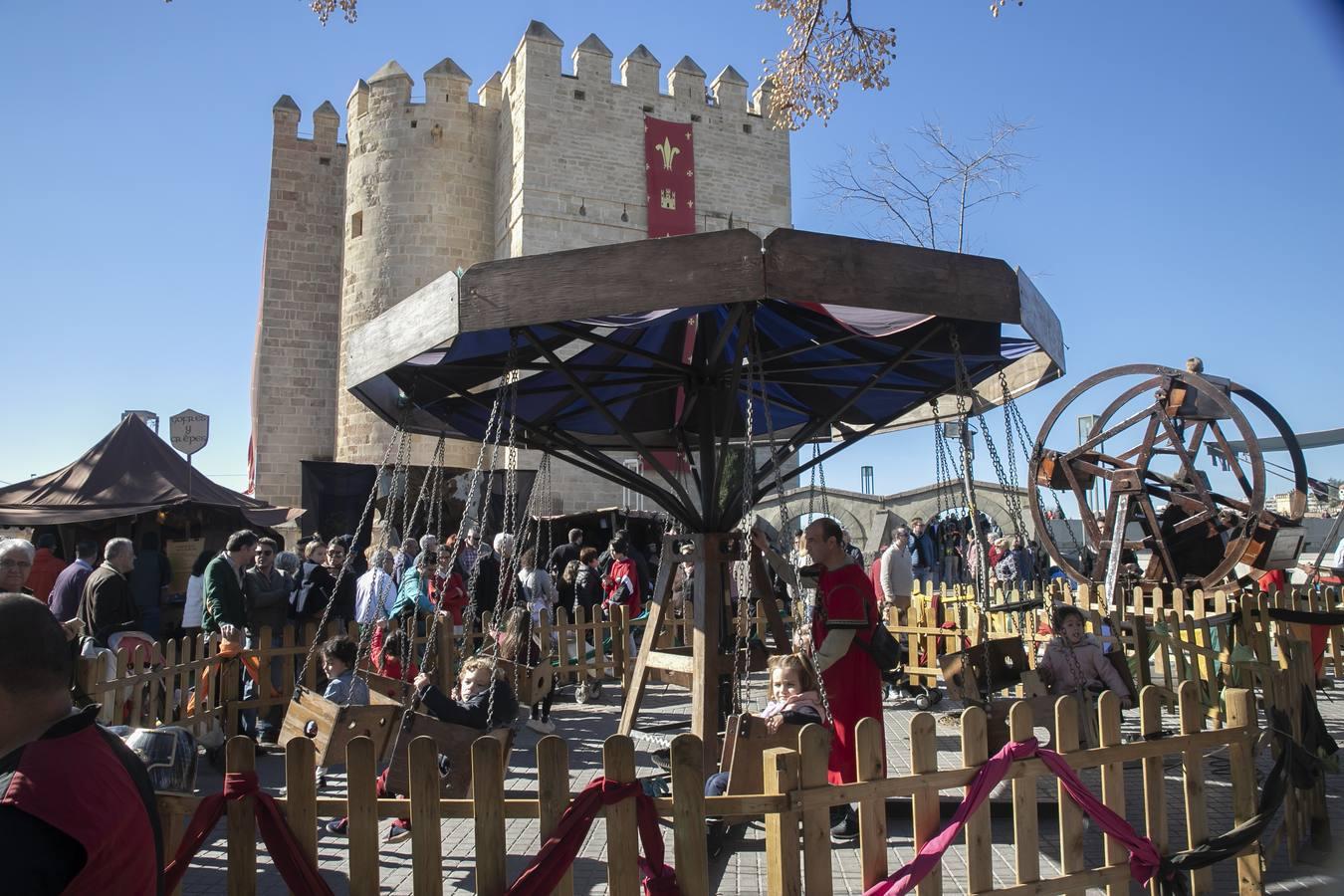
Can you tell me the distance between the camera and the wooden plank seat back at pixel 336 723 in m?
4.29

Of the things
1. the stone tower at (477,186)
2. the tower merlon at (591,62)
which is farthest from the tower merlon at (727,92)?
the tower merlon at (591,62)

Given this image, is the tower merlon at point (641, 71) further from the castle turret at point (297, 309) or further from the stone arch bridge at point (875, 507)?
the stone arch bridge at point (875, 507)

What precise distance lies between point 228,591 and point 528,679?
7.51 ft

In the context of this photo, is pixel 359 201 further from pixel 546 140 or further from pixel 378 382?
pixel 378 382

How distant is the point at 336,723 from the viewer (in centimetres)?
429

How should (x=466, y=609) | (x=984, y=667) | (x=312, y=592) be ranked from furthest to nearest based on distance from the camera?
(x=312, y=592), (x=466, y=609), (x=984, y=667)

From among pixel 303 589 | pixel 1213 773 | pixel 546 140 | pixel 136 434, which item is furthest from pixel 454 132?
A: pixel 1213 773

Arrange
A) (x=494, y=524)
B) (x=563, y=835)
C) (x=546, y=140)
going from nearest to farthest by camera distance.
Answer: (x=563, y=835)
(x=494, y=524)
(x=546, y=140)

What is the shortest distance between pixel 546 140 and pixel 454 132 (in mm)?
3373

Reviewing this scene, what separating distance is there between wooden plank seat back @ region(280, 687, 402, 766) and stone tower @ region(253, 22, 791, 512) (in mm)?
21507

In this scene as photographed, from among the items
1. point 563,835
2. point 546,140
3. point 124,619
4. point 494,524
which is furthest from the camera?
point 546,140

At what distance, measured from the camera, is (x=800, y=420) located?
8.03m

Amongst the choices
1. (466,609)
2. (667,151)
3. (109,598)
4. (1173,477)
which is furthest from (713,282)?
(667,151)

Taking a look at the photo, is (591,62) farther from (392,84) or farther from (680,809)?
(680,809)
